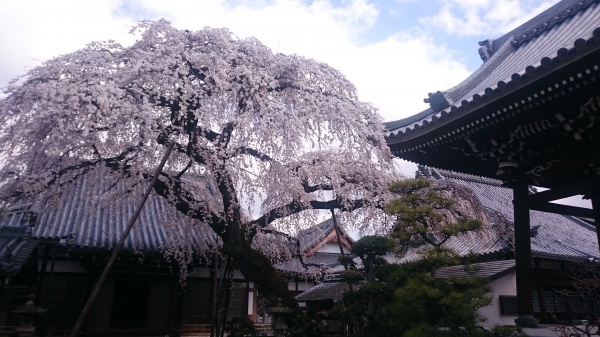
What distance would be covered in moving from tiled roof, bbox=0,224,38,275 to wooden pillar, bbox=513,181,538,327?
25.8 feet

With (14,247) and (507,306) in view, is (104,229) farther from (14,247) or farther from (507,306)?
(507,306)

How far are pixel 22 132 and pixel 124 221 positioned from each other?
298 inches

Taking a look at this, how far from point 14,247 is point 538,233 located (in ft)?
46.2

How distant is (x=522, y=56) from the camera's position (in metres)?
7.43

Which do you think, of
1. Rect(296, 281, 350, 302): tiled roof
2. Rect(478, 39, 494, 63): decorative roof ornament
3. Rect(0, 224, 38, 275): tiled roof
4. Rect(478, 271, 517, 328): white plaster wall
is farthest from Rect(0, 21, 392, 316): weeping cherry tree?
Rect(296, 281, 350, 302): tiled roof

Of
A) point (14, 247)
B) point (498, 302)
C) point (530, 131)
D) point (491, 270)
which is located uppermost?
point (530, 131)

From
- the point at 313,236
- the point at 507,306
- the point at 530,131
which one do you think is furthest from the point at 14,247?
the point at 507,306

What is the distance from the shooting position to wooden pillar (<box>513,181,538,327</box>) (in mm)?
5121

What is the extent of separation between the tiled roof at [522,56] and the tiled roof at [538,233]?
11.9 ft

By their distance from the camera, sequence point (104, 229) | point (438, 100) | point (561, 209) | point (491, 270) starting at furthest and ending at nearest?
point (104, 229), point (491, 270), point (438, 100), point (561, 209)

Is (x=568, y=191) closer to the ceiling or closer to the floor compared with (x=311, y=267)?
closer to the ceiling

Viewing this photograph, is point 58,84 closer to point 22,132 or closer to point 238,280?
point 22,132

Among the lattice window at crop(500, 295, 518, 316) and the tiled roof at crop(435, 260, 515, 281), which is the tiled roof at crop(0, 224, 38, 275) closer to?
the tiled roof at crop(435, 260, 515, 281)

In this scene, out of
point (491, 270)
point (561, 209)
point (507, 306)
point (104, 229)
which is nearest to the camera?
point (561, 209)
